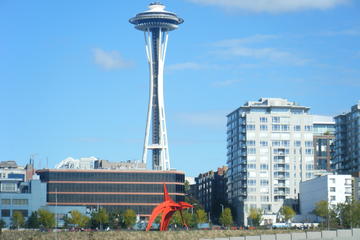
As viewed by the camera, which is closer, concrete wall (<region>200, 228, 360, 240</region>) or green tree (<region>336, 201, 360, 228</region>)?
concrete wall (<region>200, 228, 360, 240</region>)

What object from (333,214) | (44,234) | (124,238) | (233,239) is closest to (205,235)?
(124,238)

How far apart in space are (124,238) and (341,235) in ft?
129

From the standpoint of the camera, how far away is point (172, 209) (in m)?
155

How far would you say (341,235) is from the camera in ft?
355

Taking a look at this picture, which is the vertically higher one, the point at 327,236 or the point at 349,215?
the point at 349,215

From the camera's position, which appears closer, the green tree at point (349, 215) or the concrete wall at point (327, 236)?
the concrete wall at point (327, 236)

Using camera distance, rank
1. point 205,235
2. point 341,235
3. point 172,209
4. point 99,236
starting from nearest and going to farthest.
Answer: point 341,235, point 99,236, point 205,235, point 172,209

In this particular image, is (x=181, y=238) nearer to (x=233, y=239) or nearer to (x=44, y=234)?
(x=44, y=234)

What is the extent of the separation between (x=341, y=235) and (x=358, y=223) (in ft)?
235

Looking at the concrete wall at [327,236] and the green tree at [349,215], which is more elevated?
the green tree at [349,215]

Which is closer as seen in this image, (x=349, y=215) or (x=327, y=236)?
(x=327, y=236)

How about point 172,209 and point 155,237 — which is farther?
point 172,209

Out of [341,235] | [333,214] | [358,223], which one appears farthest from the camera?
[333,214]

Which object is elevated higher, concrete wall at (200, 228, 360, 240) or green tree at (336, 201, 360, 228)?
green tree at (336, 201, 360, 228)
